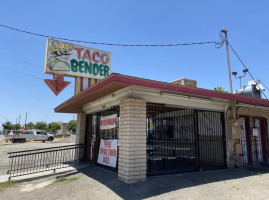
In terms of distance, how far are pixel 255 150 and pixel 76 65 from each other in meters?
9.94

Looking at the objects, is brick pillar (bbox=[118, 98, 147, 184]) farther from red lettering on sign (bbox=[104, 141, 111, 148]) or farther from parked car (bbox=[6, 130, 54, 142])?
parked car (bbox=[6, 130, 54, 142])

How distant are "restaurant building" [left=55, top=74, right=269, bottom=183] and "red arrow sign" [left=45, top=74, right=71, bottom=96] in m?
0.89

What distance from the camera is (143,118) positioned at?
216 inches

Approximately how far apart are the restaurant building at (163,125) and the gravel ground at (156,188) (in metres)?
0.45

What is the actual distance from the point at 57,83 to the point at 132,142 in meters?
5.93

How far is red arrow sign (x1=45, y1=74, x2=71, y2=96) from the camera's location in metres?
9.17

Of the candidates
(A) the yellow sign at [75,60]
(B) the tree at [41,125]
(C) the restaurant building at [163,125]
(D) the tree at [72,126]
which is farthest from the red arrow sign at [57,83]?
(B) the tree at [41,125]

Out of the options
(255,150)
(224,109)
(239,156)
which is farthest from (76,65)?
(255,150)

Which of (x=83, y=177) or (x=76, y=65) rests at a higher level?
(x=76, y=65)

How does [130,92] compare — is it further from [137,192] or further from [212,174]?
[212,174]

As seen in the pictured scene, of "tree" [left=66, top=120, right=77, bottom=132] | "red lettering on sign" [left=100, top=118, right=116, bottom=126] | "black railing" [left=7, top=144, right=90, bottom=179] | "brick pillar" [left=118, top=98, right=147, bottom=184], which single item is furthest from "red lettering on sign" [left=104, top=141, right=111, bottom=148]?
"tree" [left=66, top=120, right=77, bottom=132]

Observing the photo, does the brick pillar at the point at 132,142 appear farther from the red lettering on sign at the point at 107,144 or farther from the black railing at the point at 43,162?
the black railing at the point at 43,162

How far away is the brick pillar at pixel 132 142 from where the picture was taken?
5113 millimetres

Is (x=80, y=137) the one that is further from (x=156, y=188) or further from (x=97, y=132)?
(x=156, y=188)
